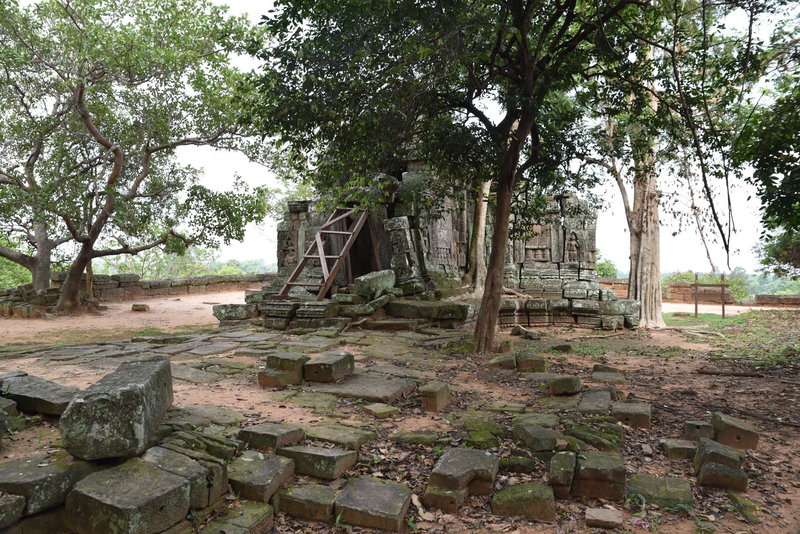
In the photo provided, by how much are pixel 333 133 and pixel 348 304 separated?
A: 4.01 meters

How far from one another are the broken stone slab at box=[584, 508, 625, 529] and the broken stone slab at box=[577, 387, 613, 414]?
1.51m

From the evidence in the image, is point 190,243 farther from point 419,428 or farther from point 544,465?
point 544,465

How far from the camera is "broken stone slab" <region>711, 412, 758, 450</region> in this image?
12.9 ft

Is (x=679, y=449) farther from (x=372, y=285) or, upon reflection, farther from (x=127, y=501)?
(x=372, y=285)

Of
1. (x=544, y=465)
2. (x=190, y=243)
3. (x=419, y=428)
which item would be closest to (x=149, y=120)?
(x=190, y=243)

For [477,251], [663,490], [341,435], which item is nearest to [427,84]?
[341,435]

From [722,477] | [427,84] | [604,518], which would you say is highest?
[427,84]

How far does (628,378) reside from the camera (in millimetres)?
6383

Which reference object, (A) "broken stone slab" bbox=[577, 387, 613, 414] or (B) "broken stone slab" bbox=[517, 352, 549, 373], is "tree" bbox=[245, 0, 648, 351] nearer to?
(B) "broken stone slab" bbox=[517, 352, 549, 373]

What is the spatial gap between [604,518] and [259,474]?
2077 mm

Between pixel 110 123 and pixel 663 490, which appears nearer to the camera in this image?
pixel 663 490

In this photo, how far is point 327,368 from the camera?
5.27m

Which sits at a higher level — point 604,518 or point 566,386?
point 566,386

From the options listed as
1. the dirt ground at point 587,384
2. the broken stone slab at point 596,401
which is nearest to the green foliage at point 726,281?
the dirt ground at point 587,384
